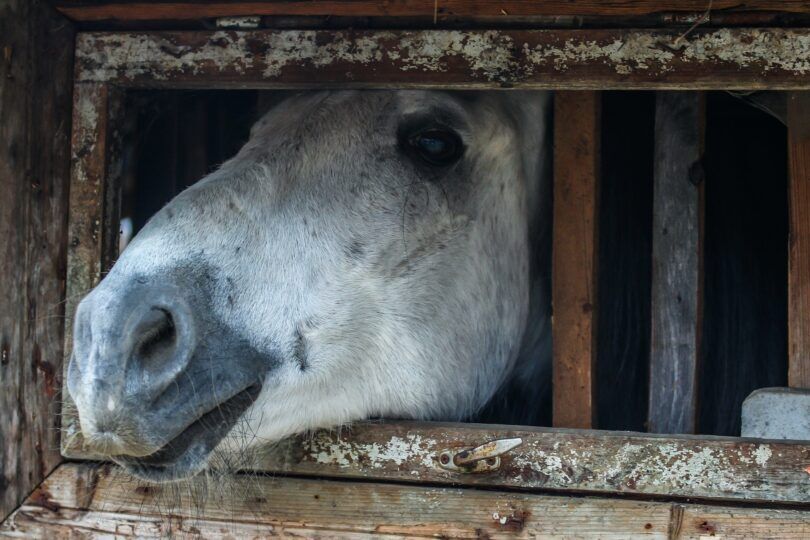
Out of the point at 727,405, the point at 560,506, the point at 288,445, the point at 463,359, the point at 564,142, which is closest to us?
the point at 560,506

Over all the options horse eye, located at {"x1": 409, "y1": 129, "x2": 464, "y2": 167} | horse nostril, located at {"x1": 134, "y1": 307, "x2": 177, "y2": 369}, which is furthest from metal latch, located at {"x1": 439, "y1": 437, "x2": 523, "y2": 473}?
horse eye, located at {"x1": 409, "y1": 129, "x2": 464, "y2": 167}

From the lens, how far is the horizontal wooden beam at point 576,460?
69.9 inches

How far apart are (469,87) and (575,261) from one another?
47 cm

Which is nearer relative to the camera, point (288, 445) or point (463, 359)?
point (288, 445)

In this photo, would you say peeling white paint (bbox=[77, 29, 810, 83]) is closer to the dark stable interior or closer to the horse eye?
the horse eye

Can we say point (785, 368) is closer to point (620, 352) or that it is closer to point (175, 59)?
point (620, 352)

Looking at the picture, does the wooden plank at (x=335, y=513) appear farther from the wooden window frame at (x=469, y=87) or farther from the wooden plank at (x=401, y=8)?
the wooden plank at (x=401, y=8)

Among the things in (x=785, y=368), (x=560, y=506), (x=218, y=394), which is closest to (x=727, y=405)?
(x=785, y=368)

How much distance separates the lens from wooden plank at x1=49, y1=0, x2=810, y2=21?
1806 millimetres

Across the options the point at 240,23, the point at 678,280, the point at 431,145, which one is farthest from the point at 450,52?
the point at 678,280

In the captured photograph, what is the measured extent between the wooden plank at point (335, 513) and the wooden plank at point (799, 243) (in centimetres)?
35

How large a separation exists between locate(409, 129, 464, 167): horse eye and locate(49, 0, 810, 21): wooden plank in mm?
326

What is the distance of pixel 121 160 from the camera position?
7.25ft

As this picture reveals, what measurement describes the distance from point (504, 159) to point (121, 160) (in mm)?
918
